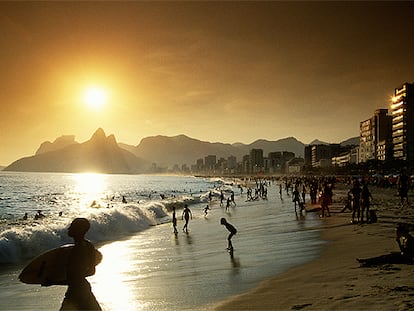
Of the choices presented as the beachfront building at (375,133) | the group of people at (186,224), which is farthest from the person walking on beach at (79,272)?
the beachfront building at (375,133)

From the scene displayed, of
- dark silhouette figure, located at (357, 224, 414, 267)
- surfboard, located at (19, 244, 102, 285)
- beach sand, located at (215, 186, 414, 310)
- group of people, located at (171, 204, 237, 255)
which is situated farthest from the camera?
group of people, located at (171, 204, 237, 255)

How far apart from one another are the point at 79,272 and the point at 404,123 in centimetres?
13249

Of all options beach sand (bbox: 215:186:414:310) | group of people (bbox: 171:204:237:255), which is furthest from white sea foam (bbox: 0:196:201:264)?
beach sand (bbox: 215:186:414:310)

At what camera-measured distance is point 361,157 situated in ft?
538

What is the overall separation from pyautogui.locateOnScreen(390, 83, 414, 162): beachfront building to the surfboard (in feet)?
409

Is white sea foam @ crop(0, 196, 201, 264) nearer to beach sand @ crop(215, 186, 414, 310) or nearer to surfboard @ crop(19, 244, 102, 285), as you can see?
beach sand @ crop(215, 186, 414, 310)

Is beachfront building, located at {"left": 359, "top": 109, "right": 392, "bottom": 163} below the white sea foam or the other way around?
the other way around

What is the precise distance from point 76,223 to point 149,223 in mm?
28742

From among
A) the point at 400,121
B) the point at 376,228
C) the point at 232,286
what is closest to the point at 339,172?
the point at 400,121

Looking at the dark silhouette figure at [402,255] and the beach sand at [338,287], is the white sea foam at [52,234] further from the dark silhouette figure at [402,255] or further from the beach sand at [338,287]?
the dark silhouette figure at [402,255]

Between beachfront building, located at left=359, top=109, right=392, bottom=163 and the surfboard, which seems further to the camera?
beachfront building, located at left=359, top=109, right=392, bottom=163

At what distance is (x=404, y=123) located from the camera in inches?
4766

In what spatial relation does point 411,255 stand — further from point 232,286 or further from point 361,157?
point 361,157

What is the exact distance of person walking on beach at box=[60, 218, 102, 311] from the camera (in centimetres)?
505
